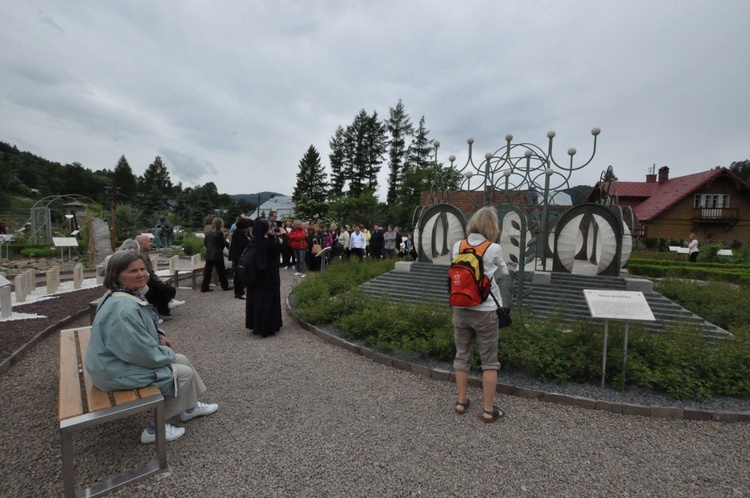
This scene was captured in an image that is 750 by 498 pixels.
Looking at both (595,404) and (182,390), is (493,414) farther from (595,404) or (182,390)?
(182,390)

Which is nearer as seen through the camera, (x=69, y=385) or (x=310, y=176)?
(x=69, y=385)

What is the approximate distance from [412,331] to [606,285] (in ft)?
16.7

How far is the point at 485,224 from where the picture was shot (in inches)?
133

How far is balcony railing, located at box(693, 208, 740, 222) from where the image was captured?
2867 cm

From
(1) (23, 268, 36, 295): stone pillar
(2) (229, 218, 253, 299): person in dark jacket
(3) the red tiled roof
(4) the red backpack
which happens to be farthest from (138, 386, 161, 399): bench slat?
(3) the red tiled roof

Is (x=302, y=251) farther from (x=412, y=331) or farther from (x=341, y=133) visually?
(x=341, y=133)

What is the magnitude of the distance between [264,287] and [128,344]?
332 cm

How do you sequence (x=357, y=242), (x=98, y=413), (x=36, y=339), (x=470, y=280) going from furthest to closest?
(x=357, y=242), (x=36, y=339), (x=470, y=280), (x=98, y=413)

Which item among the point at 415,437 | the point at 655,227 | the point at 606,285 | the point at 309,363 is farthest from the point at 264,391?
the point at 655,227

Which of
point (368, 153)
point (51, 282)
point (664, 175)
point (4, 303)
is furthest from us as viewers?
point (368, 153)

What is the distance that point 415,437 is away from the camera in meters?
3.10

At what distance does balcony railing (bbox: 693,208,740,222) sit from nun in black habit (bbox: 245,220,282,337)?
3524cm

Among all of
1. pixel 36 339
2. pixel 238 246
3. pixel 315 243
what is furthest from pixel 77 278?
pixel 315 243

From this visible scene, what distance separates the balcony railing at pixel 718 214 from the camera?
2867cm
